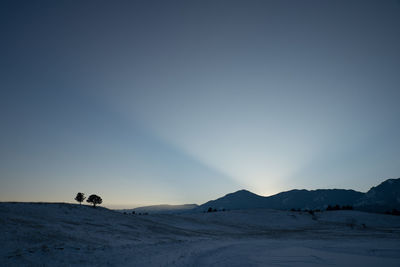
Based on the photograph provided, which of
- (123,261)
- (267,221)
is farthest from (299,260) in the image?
(267,221)

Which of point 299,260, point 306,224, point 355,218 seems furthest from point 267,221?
point 299,260

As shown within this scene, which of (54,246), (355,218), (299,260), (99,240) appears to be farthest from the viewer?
(355,218)

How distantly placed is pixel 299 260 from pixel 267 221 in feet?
213

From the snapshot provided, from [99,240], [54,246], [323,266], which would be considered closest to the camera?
[323,266]

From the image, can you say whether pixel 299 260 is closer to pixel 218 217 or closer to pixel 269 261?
pixel 269 261

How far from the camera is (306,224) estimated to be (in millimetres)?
74625

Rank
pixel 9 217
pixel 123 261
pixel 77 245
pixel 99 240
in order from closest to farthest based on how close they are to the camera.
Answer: pixel 123 261 < pixel 77 245 < pixel 99 240 < pixel 9 217

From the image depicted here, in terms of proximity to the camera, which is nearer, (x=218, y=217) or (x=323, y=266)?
(x=323, y=266)

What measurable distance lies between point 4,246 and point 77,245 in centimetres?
584

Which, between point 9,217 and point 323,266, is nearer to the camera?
point 323,266

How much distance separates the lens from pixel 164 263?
63.2 feet

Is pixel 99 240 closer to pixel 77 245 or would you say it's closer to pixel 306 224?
pixel 77 245

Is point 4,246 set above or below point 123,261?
above

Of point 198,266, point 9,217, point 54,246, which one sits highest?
point 9,217
